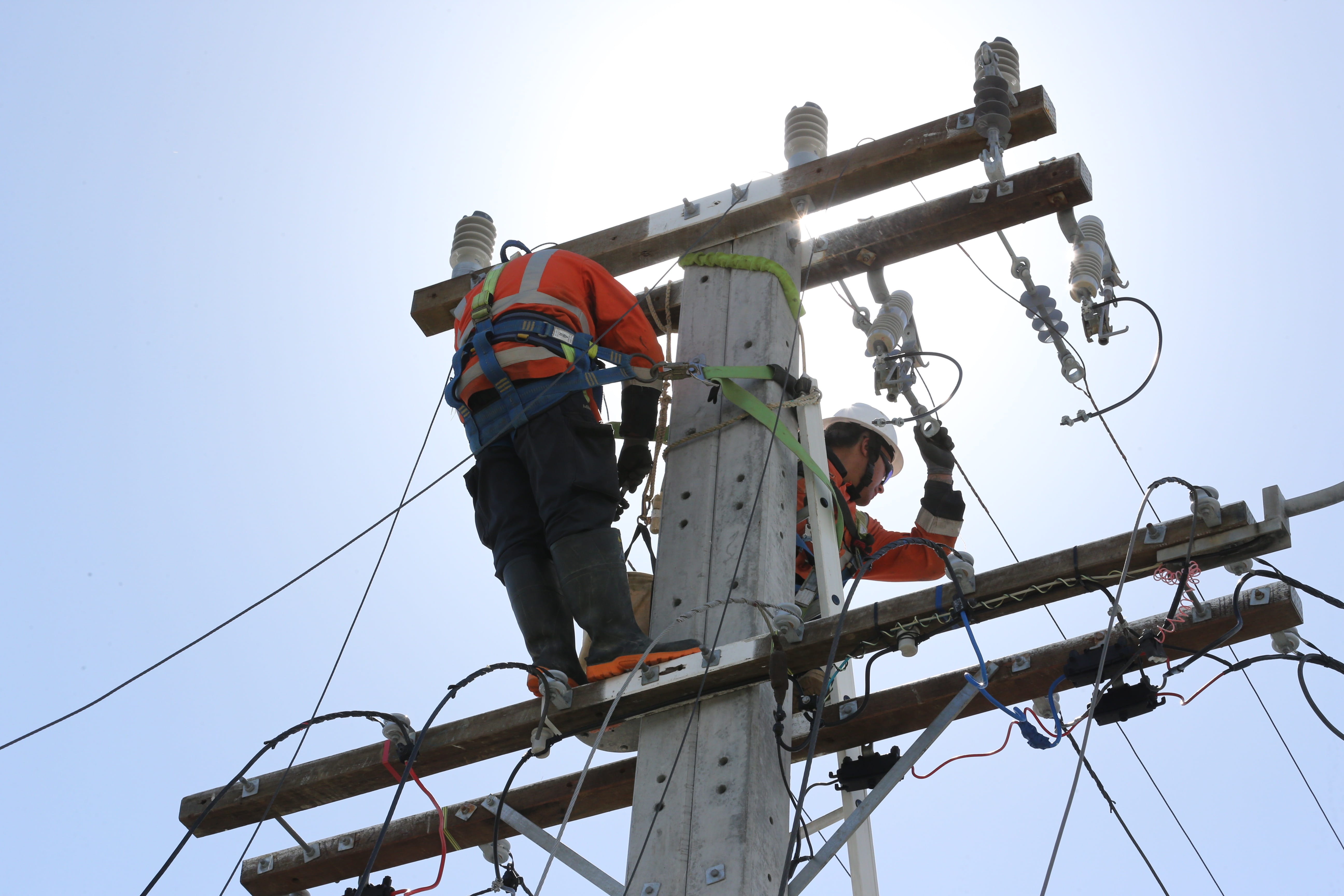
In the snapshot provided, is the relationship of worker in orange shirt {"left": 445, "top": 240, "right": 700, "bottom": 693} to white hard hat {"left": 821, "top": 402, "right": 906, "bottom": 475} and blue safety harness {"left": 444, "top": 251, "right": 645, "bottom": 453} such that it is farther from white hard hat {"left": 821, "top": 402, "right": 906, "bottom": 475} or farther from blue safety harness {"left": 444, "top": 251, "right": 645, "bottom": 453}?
white hard hat {"left": 821, "top": 402, "right": 906, "bottom": 475}

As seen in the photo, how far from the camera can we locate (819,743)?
4094 millimetres

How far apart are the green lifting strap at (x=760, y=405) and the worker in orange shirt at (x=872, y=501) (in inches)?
13.3

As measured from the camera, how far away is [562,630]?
441 cm

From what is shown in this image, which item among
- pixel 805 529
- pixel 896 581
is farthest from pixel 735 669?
pixel 896 581

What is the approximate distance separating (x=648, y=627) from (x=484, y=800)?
77 centimetres

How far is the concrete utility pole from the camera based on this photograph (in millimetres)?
3438

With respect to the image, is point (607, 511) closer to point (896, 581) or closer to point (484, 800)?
point (484, 800)

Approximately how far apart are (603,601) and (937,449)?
5.51 ft

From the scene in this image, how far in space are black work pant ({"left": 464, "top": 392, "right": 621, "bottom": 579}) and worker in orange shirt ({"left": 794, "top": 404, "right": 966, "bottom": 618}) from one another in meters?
0.87

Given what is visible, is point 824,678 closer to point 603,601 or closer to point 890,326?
point 603,601

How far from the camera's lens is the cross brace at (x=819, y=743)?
384 centimetres

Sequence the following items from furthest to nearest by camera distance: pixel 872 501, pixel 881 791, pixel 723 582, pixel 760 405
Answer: pixel 872 501 < pixel 760 405 < pixel 723 582 < pixel 881 791

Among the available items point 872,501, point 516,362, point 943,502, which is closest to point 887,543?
point 943,502

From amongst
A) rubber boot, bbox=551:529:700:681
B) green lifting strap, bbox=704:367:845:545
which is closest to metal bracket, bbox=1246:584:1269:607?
green lifting strap, bbox=704:367:845:545
